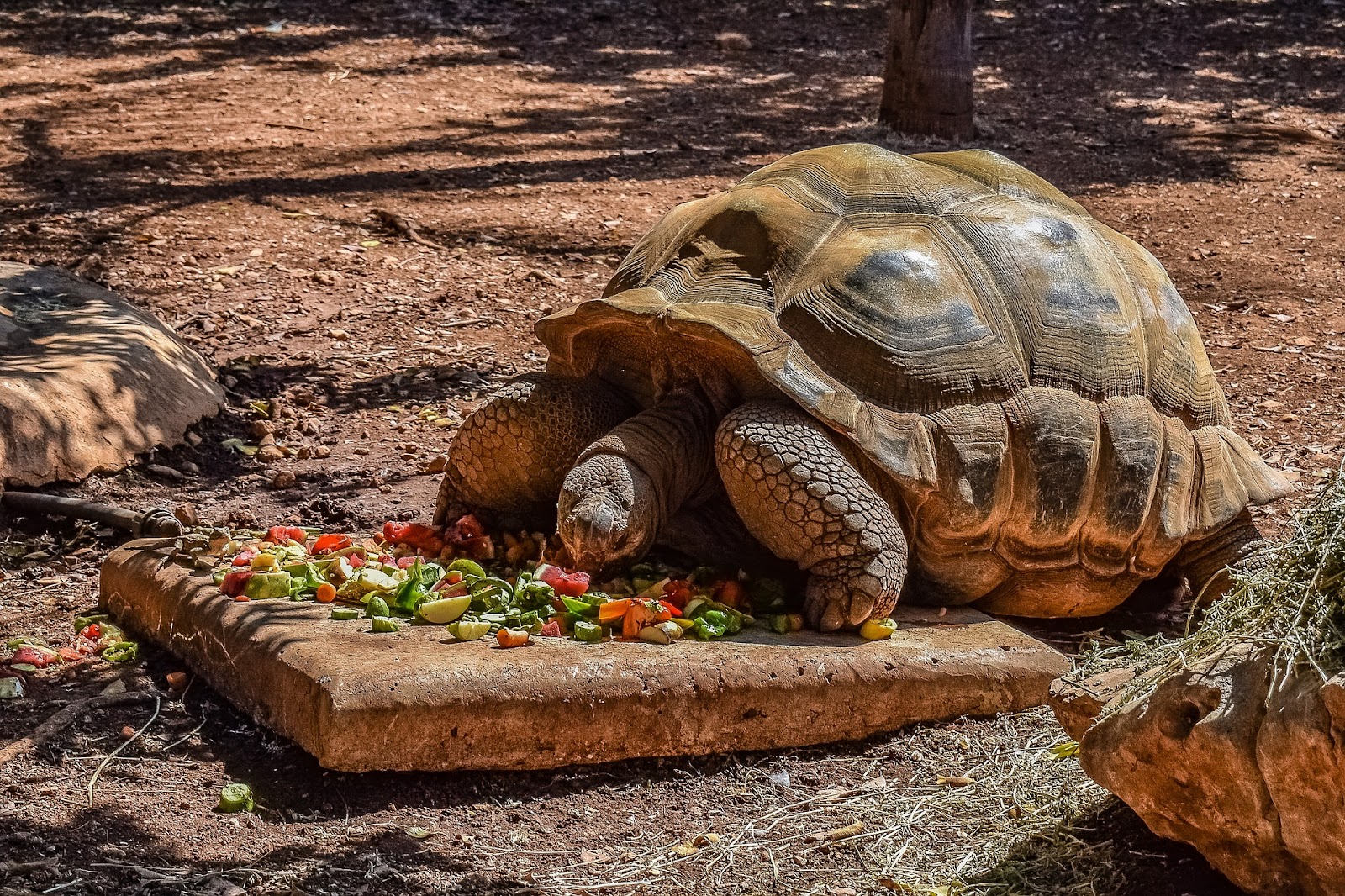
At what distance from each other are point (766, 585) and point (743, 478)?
44 centimetres

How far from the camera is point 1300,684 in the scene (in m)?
2.76

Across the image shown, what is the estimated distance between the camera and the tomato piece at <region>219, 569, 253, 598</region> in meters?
4.38

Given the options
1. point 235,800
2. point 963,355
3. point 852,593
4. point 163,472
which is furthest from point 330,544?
point 963,355

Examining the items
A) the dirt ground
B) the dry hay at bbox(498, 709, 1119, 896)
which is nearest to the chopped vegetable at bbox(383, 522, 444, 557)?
the dirt ground

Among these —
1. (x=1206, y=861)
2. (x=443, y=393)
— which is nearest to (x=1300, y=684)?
(x=1206, y=861)

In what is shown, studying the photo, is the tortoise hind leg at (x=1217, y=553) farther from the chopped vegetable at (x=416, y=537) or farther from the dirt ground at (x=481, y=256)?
the chopped vegetable at (x=416, y=537)

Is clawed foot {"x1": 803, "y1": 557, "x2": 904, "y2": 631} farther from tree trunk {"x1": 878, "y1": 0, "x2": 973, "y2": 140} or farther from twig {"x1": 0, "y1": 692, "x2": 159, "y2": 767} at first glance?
tree trunk {"x1": 878, "y1": 0, "x2": 973, "y2": 140}

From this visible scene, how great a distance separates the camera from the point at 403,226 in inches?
356

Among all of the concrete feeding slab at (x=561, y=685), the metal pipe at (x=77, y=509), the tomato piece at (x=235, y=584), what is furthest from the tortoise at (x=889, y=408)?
the metal pipe at (x=77, y=509)

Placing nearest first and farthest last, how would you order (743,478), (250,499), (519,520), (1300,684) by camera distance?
(1300,684) → (743,478) → (519,520) → (250,499)

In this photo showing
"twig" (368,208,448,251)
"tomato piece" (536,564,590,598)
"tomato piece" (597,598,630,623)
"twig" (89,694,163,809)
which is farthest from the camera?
"twig" (368,208,448,251)

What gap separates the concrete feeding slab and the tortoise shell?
428mm

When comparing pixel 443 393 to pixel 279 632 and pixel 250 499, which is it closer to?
pixel 250 499

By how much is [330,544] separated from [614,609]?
1.14 metres
